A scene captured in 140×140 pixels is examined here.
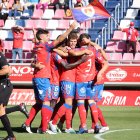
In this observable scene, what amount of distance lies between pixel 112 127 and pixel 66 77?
1937 millimetres

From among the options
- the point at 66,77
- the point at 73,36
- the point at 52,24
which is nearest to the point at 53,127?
the point at 66,77

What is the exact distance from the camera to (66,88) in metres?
13.2

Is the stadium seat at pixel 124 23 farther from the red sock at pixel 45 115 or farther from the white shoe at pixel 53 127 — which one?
the red sock at pixel 45 115

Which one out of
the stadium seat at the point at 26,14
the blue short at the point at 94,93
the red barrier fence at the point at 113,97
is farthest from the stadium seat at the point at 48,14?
the blue short at the point at 94,93

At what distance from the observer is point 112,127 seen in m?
14.6

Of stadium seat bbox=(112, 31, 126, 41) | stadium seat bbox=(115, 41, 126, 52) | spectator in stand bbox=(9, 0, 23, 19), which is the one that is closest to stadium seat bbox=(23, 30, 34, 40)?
spectator in stand bbox=(9, 0, 23, 19)

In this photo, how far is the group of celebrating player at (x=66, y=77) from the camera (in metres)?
13.0

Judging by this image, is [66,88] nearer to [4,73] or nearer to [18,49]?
[4,73]

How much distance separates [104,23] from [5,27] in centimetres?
392

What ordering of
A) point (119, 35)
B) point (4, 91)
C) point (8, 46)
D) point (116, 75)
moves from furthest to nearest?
point (8, 46) → point (119, 35) → point (116, 75) → point (4, 91)

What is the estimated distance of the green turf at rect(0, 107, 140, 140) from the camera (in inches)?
488

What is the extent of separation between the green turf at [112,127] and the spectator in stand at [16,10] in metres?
9.31

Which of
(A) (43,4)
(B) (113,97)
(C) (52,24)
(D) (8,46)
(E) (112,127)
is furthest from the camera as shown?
(A) (43,4)

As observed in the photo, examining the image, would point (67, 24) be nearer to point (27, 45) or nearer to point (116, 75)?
point (27, 45)
